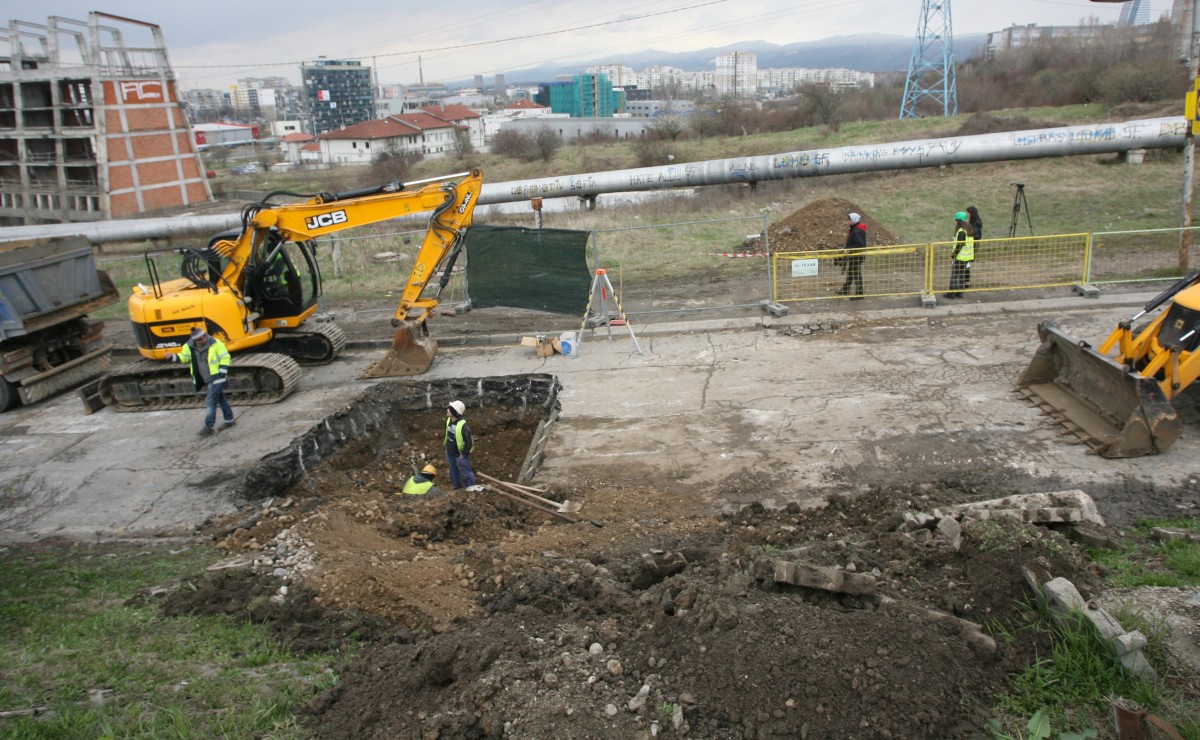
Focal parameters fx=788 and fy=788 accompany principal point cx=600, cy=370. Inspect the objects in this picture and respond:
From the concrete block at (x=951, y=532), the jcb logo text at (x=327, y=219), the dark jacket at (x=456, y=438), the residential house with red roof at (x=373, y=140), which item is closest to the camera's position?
the concrete block at (x=951, y=532)

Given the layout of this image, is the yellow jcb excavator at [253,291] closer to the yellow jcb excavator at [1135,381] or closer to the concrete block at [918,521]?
the concrete block at [918,521]

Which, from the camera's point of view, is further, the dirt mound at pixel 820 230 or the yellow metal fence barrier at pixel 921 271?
the dirt mound at pixel 820 230

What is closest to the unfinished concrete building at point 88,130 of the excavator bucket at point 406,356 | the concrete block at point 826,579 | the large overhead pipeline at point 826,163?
the large overhead pipeline at point 826,163

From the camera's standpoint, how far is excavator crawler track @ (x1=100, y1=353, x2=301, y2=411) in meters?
13.0

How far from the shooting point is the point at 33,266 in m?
13.9

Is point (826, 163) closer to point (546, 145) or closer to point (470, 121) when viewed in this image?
point (546, 145)

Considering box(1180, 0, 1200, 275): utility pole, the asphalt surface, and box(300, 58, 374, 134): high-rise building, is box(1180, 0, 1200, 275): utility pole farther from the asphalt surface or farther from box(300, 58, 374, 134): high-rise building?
box(300, 58, 374, 134): high-rise building

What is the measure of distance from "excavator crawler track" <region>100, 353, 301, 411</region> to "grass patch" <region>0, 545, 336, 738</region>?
17.4ft

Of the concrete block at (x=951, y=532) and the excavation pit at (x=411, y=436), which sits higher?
the concrete block at (x=951, y=532)

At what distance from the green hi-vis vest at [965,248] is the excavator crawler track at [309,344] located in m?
11.7

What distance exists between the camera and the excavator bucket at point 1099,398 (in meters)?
8.55

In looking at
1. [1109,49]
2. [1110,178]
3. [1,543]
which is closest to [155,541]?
[1,543]

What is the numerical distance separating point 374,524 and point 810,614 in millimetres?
5220

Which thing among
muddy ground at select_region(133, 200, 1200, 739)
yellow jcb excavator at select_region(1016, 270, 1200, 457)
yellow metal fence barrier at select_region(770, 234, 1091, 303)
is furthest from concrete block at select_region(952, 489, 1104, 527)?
yellow metal fence barrier at select_region(770, 234, 1091, 303)
